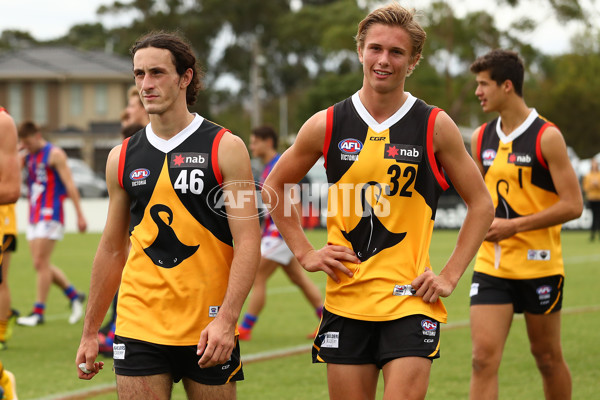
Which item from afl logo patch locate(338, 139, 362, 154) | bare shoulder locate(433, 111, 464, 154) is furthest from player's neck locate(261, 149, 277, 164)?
bare shoulder locate(433, 111, 464, 154)

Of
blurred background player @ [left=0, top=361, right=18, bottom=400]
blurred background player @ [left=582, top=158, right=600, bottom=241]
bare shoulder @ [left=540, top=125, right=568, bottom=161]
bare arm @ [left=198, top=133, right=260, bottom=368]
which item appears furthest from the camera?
blurred background player @ [left=582, top=158, right=600, bottom=241]

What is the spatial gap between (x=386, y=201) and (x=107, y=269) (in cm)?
141

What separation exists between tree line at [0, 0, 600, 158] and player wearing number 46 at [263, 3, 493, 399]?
40078mm

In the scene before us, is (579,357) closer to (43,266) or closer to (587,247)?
(43,266)

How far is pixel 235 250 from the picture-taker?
4.39 metres

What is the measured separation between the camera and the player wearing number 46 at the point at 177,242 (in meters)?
4.37

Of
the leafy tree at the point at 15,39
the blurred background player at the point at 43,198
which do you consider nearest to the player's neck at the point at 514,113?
the blurred background player at the point at 43,198

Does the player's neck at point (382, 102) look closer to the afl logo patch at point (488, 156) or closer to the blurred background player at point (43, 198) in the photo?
the afl logo patch at point (488, 156)

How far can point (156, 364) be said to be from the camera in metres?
4.39

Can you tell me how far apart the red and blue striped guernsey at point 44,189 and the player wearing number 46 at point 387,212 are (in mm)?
7628

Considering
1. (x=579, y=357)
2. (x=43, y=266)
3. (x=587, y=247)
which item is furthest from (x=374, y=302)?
(x=587, y=247)

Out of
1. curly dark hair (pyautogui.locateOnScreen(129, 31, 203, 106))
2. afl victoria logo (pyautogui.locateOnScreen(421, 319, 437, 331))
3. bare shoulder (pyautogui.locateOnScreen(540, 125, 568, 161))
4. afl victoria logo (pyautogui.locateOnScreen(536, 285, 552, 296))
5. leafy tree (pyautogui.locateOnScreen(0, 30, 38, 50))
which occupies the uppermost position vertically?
leafy tree (pyautogui.locateOnScreen(0, 30, 38, 50))

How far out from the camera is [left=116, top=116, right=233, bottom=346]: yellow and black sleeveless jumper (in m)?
4.39

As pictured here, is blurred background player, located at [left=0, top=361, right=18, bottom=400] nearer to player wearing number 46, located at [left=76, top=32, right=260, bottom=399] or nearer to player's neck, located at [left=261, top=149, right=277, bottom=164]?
player wearing number 46, located at [left=76, top=32, right=260, bottom=399]
